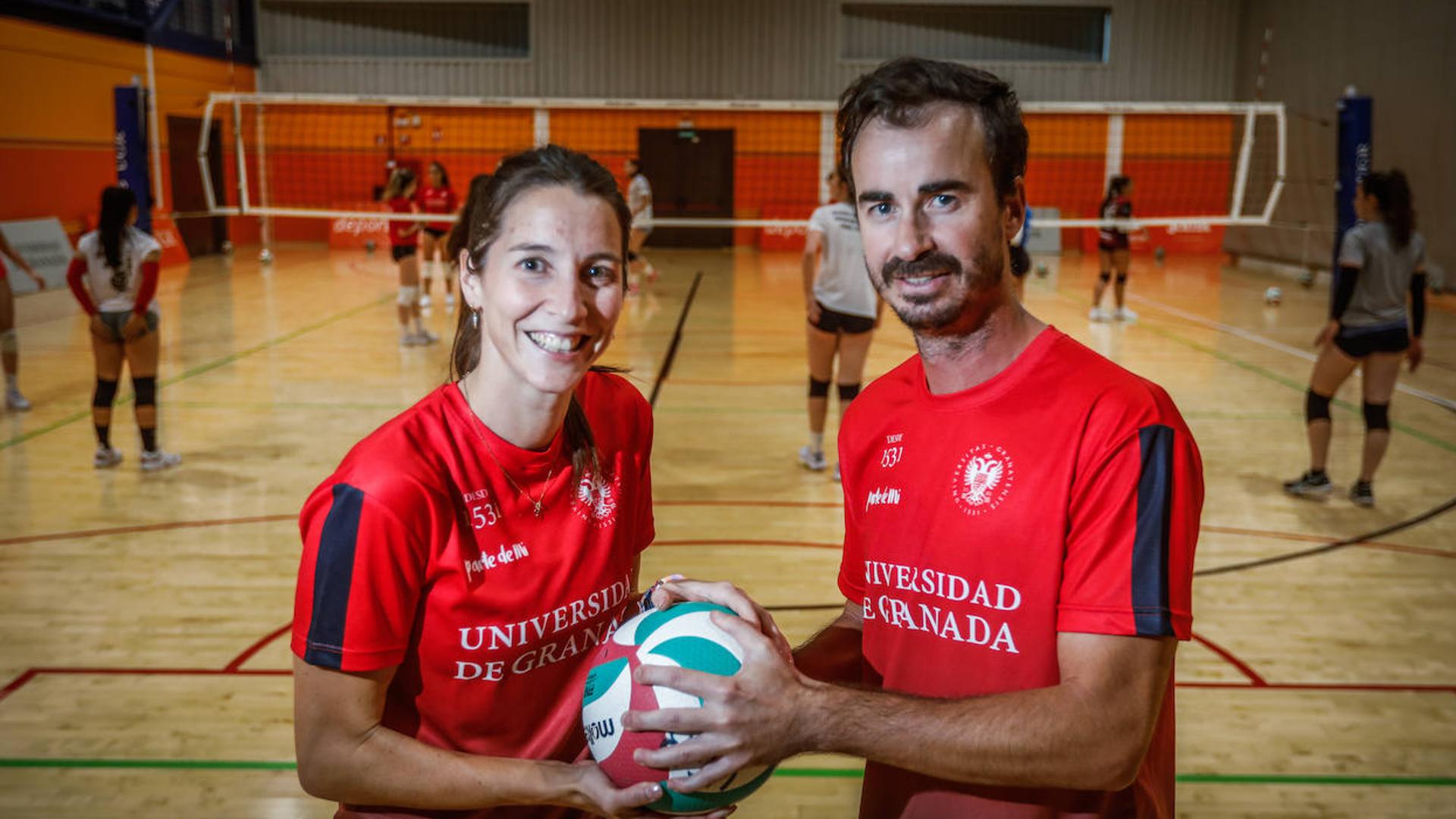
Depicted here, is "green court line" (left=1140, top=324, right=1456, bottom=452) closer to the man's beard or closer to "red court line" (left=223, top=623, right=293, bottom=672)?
"red court line" (left=223, top=623, right=293, bottom=672)

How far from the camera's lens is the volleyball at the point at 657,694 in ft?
5.51

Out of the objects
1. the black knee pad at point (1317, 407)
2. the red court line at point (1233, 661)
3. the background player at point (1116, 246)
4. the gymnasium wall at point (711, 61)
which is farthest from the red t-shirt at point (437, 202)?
the gymnasium wall at point (711, 61)

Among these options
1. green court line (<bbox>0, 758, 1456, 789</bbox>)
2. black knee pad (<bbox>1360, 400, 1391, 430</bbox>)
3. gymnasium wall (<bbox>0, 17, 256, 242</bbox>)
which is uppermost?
gymnasium wall (<bbox>0, 17, 256, 242</bbox>)

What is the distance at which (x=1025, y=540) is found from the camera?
1.69 meters

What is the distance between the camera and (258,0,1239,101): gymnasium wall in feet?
77.2

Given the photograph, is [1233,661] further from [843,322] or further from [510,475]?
[510,475]

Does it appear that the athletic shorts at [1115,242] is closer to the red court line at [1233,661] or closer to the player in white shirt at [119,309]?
the red court line at [1233,661]

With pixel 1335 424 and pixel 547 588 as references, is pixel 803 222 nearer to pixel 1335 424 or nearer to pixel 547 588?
pixel 1335 424

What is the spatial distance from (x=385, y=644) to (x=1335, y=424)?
Result: 8910 millimetres

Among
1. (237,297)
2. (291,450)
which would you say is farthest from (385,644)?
(237,297)

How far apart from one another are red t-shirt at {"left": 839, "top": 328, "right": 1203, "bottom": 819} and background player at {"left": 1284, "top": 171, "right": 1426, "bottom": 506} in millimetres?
5662

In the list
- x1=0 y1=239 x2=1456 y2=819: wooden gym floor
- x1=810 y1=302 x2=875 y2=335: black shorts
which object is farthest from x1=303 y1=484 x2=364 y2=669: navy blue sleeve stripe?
x1=810 y1=302 x2=875 y2=335: black shorts

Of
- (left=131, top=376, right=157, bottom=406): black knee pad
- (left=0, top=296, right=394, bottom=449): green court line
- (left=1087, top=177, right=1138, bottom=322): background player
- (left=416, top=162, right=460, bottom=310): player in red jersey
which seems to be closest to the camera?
(left=131, top=376, right=157, bottom=406): black knee pad

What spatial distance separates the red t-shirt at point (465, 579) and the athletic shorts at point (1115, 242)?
1270cm
